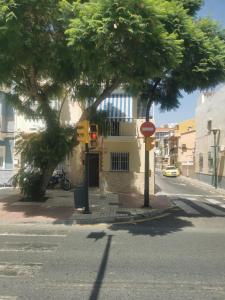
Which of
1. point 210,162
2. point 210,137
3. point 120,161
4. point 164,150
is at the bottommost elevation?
point 210,162

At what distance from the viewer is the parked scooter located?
23359 millimetres

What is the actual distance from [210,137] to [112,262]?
31017mm

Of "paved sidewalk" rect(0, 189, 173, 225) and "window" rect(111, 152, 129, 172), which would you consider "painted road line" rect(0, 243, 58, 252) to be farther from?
"window" rect(111, 152, 129, 172)

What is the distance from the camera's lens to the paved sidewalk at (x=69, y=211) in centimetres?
1347

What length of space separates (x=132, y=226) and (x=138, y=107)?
511 inches

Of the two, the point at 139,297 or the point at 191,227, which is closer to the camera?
the point at 139,297

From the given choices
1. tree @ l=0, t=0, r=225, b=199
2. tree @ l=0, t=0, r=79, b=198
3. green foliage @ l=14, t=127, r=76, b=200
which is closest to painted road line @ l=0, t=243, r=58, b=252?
tree @ l=0, t=0, r=225, b=199

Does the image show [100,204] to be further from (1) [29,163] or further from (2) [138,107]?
(2) [138,107]

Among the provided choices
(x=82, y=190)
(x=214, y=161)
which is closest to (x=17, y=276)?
(x=82, y=190)

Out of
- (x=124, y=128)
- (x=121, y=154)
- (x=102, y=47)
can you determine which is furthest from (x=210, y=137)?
(x=102, y=47)

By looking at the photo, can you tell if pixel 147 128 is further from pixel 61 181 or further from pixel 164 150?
pixel 164 150

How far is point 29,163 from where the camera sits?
17.6 metres

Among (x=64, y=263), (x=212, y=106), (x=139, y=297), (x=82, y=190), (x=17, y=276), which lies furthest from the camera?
(x=212, y=106)

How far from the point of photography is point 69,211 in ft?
50.2
